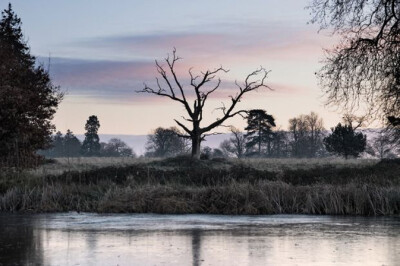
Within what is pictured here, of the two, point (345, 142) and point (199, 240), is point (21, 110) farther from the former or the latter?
point (345, 142)

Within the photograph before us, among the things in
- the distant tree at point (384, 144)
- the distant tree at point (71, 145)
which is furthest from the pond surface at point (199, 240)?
the distant tree at point (71, 145)

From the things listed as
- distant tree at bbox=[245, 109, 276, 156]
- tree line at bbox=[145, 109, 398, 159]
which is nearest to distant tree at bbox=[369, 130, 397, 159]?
tree line at bbox=[145, 109, 398, 159]

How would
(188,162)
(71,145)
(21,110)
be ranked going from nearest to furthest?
(21,110)
(188,162)
(71,145)

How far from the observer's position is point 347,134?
85250mm

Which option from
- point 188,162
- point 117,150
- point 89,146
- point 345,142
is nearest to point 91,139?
point 89,146

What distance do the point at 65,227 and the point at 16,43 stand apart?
3412 cm

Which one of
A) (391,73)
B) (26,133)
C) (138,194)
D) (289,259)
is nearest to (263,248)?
(289,259)

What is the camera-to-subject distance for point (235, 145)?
124125 mm

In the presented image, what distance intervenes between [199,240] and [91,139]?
391 feet

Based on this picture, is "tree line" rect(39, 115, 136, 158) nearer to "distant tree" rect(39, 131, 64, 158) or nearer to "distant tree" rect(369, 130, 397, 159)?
"distant tree" rect(39, 131, 64, 158)

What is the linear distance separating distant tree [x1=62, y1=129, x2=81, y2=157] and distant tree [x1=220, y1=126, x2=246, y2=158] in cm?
3209

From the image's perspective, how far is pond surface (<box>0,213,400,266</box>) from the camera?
468 inches

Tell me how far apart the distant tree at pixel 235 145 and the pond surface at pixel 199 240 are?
90448mm

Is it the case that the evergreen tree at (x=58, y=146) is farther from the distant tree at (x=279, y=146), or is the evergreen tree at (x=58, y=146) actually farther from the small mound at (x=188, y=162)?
the small mound at (x=188, y=162)
